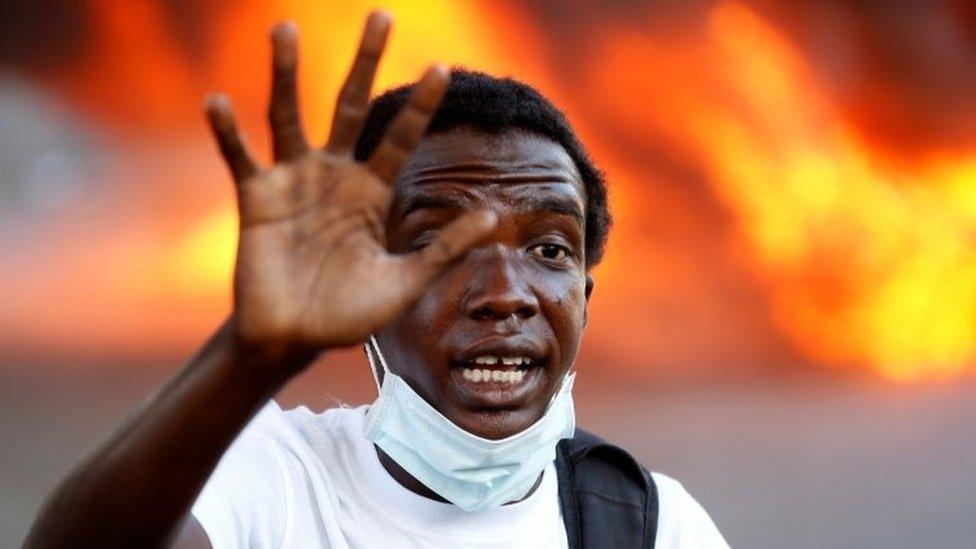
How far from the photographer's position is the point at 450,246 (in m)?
1.75

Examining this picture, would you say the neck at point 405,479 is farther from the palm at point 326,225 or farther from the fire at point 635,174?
the fire at point 635,174

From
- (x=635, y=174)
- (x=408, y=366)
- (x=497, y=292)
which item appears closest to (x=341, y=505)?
(x=408, y=366)

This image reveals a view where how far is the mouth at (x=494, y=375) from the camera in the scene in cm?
230

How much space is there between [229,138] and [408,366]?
77cm

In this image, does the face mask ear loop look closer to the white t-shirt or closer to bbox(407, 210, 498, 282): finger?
the white t-shirt

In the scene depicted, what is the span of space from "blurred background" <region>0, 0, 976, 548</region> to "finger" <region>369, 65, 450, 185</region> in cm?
257

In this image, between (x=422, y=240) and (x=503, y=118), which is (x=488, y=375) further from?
(x=503, y=118)

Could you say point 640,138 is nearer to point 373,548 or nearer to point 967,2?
point 967,2

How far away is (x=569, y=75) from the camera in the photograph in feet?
15.5

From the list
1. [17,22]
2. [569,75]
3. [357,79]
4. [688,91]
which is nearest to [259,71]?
[17,22]

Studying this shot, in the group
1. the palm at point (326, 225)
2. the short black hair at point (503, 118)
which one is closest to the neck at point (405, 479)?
the short black hair at point (503, 118)

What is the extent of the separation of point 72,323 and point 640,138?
1.99 m

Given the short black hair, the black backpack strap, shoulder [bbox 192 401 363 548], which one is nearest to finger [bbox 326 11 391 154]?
shoulder [bbox 192 401 363 548]

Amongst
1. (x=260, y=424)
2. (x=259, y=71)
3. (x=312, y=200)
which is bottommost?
(x=260, y=424)
